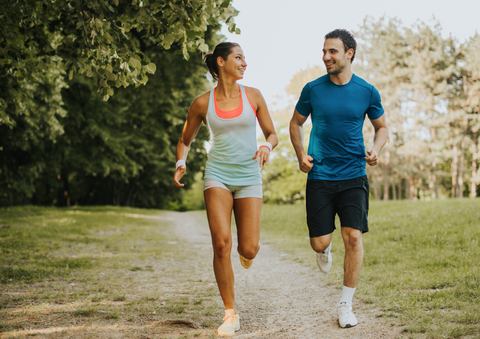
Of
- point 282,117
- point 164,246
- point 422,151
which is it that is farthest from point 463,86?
point 164,246

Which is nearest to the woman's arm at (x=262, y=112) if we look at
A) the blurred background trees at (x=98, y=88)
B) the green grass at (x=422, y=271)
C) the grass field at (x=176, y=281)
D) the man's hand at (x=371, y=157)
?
the man's hand at (x=371, y=157)

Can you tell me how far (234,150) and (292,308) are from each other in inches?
74.1

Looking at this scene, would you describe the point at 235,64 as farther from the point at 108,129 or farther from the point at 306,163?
the point at 108,129

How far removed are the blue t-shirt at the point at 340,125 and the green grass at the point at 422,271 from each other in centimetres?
140

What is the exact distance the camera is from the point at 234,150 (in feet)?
12.7

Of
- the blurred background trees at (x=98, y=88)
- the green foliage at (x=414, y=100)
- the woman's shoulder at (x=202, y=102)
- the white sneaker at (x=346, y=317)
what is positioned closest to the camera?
the white sneaker at (x=346, y=317)

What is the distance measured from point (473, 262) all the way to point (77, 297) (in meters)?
5.11

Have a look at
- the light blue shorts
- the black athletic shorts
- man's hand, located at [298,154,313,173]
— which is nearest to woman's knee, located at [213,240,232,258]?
the light blue shorts

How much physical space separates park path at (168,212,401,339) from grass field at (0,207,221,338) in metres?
0.40

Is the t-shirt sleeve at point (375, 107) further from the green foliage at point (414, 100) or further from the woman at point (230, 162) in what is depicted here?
the green foliage at point (414, 100)

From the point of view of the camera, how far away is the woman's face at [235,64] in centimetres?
400

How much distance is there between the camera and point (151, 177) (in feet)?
104

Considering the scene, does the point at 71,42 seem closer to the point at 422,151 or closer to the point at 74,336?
the point at 74,336

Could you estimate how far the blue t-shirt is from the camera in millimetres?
4020
